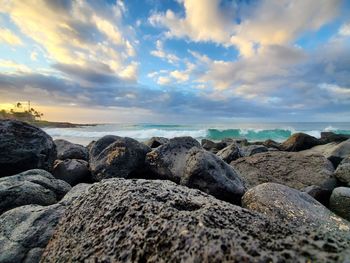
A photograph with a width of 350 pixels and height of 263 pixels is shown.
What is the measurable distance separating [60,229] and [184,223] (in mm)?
1209

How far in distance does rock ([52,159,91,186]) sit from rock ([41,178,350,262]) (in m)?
4.66

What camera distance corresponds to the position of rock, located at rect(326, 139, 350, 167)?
9.09 meters

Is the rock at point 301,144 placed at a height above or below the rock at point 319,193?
above

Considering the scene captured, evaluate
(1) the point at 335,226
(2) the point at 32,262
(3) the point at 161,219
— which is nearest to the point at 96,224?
(3) the point at 161,219

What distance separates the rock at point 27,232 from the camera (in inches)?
104

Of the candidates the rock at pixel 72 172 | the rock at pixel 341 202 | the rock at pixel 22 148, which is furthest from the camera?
the rock at pixel 72 172

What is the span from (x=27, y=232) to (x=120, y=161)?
11.2 ft

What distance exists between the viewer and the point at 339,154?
931 cm

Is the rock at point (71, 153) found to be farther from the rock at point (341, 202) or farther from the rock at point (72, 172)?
the rock at point (341, 202)

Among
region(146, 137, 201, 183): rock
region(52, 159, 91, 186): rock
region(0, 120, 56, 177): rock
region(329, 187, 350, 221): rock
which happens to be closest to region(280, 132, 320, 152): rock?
region(329, 187, 350, 221): rock

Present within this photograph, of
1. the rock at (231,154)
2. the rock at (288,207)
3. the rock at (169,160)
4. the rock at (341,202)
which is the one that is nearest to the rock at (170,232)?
the rock at (288,207)

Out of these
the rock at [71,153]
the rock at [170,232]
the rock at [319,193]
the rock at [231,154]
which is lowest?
the rock at [319,193]

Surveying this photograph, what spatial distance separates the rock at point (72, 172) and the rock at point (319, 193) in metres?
5.24

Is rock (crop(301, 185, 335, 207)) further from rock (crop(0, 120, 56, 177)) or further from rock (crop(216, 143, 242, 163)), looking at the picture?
rock (crop(0, 120, 56, 177))
